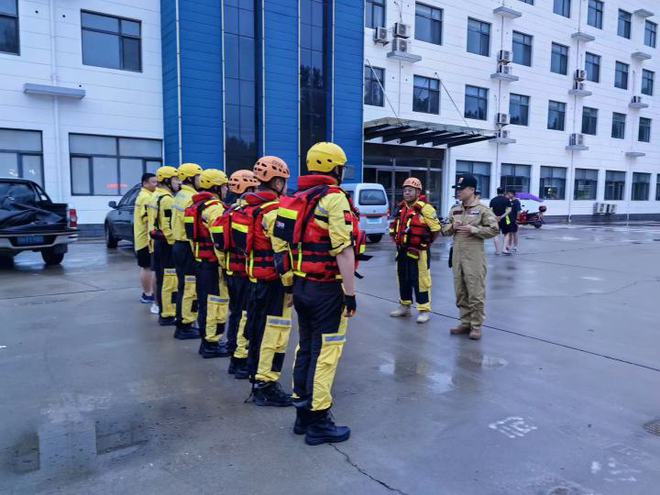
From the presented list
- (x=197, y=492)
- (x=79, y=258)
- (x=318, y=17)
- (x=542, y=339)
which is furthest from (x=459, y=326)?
(x=318, y=17)

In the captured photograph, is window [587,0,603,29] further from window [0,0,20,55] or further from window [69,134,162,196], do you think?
window [0,0,20,55]

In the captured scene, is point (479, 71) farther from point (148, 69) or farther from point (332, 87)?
point (148, 69)

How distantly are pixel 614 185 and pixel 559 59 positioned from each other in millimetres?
10038

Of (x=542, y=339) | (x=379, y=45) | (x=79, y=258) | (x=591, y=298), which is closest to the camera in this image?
(x=542, y=339)

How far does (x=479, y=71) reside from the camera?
1053 inches

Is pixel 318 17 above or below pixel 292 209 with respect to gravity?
above

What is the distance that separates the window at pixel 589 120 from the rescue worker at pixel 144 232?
3207cm

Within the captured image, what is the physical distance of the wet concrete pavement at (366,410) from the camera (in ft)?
9.78

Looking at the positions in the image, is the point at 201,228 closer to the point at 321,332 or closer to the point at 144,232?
the point at 144,232

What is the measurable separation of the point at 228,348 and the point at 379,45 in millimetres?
20689

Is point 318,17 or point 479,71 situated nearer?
point 318,17

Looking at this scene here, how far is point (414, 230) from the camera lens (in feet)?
21.2

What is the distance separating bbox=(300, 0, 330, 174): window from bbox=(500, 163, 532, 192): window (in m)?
12.4

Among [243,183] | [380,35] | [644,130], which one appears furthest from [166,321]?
[644,130]
